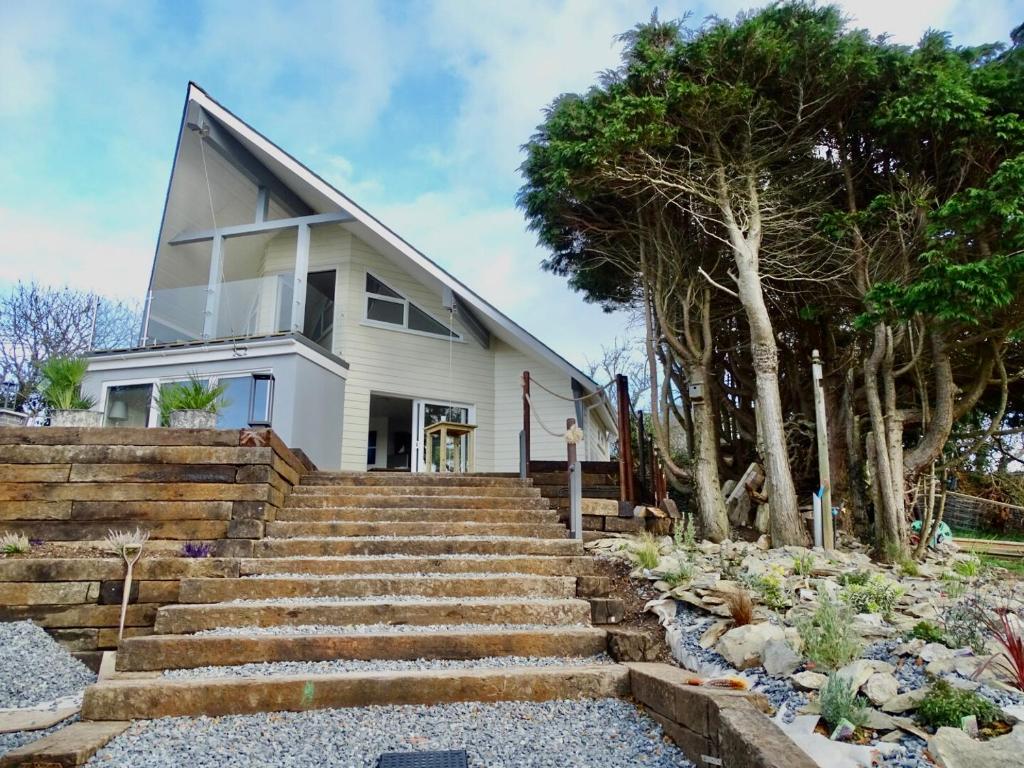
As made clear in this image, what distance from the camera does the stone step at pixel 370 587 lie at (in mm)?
3619

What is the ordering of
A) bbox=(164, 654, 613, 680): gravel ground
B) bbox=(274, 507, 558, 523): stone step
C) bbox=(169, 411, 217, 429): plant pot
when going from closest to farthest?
bbox=(164, 654, 613, 680): gravel ground
bbox=(274, 507, 558, 523): stone step
bbox=(169, 411, 217, 429): plant pot

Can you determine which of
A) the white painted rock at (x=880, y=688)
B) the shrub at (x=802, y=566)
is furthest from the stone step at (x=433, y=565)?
the white painted rock at (x=880, y=688)

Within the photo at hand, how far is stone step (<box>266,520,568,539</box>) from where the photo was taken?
4.66 metres

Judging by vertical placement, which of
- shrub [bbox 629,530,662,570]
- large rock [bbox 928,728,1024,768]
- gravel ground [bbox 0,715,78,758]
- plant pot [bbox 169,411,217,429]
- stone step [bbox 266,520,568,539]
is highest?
plant pot [bbox 169,411,217,429]

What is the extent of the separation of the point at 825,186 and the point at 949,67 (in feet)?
5.19

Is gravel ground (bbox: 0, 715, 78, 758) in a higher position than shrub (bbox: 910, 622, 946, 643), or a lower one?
lower

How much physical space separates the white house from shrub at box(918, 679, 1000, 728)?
732cm

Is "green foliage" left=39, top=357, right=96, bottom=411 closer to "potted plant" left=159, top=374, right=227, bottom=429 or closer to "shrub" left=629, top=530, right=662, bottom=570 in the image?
"potted plant" left=159, top=374, right=227, bottom=429

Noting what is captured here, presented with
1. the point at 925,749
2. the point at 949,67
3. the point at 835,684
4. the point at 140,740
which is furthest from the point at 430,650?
the point at 949,67

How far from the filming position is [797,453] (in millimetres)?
8312

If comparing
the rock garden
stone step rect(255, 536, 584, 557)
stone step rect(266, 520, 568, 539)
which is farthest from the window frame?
the rock garden

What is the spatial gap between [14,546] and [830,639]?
474cm

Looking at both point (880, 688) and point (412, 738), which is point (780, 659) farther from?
point (412, 738)

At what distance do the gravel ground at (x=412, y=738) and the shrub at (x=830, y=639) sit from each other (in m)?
0.67
